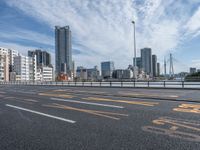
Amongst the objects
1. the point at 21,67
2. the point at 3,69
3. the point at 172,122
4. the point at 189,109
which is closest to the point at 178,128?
the point at 172,122

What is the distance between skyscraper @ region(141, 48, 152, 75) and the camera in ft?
319

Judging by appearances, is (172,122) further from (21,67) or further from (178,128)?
(21,67)

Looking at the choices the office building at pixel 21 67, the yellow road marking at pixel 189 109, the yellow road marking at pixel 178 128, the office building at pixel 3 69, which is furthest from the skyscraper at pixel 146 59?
the office building at pixel 21 67

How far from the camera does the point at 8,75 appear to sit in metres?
144

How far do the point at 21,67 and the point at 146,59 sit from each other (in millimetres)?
97663

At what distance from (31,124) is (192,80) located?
33238 millimetres

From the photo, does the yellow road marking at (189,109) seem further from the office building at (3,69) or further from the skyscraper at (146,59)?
the office building at (3,69)

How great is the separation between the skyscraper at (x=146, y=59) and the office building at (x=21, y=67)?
91905 millimetres

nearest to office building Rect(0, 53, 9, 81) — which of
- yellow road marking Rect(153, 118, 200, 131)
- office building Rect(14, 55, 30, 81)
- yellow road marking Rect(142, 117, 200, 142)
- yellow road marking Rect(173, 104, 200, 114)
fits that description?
office building Rect(14, 55, 30, 81)

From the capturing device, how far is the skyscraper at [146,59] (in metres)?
97.3

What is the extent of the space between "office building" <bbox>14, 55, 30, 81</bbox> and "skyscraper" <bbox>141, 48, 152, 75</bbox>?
91.9m

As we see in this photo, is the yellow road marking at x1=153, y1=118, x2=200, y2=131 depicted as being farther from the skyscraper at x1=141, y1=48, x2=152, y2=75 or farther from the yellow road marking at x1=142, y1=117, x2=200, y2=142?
the skyscraper at x1=141, y1=48, x2=152, y2=75

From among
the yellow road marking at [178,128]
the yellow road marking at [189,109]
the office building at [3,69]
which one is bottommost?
the yellow road marking at [178,128]

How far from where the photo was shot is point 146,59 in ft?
338
